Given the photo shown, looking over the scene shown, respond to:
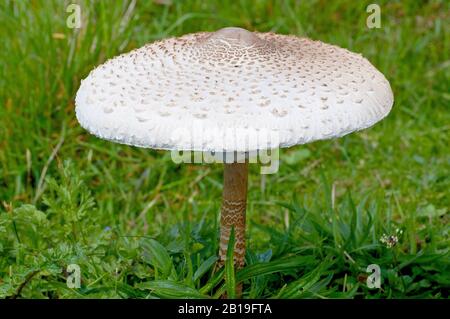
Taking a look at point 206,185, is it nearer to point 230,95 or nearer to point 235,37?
point 235,37

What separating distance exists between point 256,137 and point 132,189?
1873 millimetres

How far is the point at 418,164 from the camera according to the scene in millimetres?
3535

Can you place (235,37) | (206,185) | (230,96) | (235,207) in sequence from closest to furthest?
(230,96) < (235,37) < (235,207) < (206,185)

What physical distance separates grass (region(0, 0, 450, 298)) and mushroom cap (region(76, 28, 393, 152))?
665 mm

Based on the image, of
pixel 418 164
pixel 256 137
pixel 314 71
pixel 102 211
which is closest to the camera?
pixel 256 137

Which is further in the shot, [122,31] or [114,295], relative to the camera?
[122,31]

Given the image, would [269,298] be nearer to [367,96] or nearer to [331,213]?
[331,213]

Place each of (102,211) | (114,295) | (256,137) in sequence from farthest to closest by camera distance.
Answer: (102,211), (114,295), (256,137)

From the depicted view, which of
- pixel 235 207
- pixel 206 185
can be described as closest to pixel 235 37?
pixel 235 207

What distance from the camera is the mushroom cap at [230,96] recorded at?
1621 mm

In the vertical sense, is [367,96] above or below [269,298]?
above

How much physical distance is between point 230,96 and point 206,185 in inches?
71.2

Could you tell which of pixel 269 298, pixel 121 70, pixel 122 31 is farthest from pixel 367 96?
pixel 122 31

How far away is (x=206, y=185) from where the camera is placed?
348 centimetres
